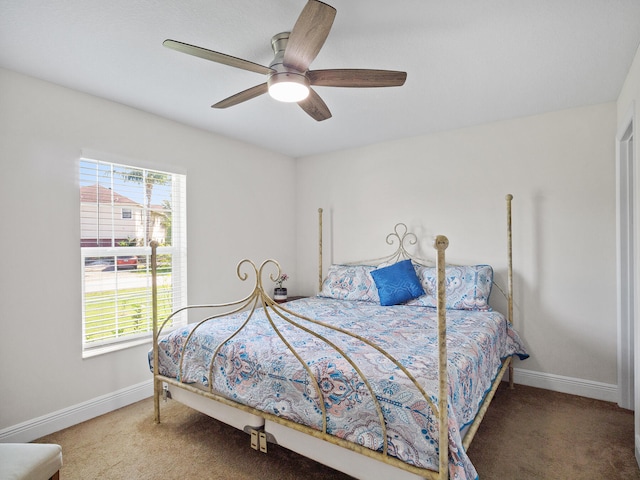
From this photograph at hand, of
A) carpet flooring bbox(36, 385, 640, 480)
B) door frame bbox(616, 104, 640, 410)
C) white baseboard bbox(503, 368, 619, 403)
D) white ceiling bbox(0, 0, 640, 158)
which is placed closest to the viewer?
white ceiling bbox(0, 0, 640, 158)

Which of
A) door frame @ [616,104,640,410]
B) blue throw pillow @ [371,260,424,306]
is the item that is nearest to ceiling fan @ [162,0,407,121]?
blue throw pillow @ [371,260,424,306]

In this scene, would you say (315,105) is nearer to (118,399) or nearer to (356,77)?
(356,77)

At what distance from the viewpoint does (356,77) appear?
1.91 metres

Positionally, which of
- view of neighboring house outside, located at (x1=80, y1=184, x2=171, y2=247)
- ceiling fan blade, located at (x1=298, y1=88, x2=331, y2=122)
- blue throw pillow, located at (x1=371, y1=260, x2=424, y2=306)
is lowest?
blue throw pillow, located at (x1=371, y1=260, x2=424, y2=306)

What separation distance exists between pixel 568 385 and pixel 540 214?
4.75 feet

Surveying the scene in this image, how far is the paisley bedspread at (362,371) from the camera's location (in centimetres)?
146

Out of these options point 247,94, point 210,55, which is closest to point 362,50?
point 247,94

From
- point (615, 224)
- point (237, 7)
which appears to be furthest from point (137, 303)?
point (615, 224)

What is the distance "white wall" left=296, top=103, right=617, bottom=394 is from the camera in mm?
2885

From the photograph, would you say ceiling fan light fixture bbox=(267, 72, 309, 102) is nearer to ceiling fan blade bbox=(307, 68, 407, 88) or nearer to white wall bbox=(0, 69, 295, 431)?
ceiling fan blade bbox=(307, 68, 407, 88)

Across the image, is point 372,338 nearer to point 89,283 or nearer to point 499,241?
point 499,241

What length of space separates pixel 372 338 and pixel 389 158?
2342mm

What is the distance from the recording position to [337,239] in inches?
169

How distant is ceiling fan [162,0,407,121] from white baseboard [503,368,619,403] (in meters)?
2.75
